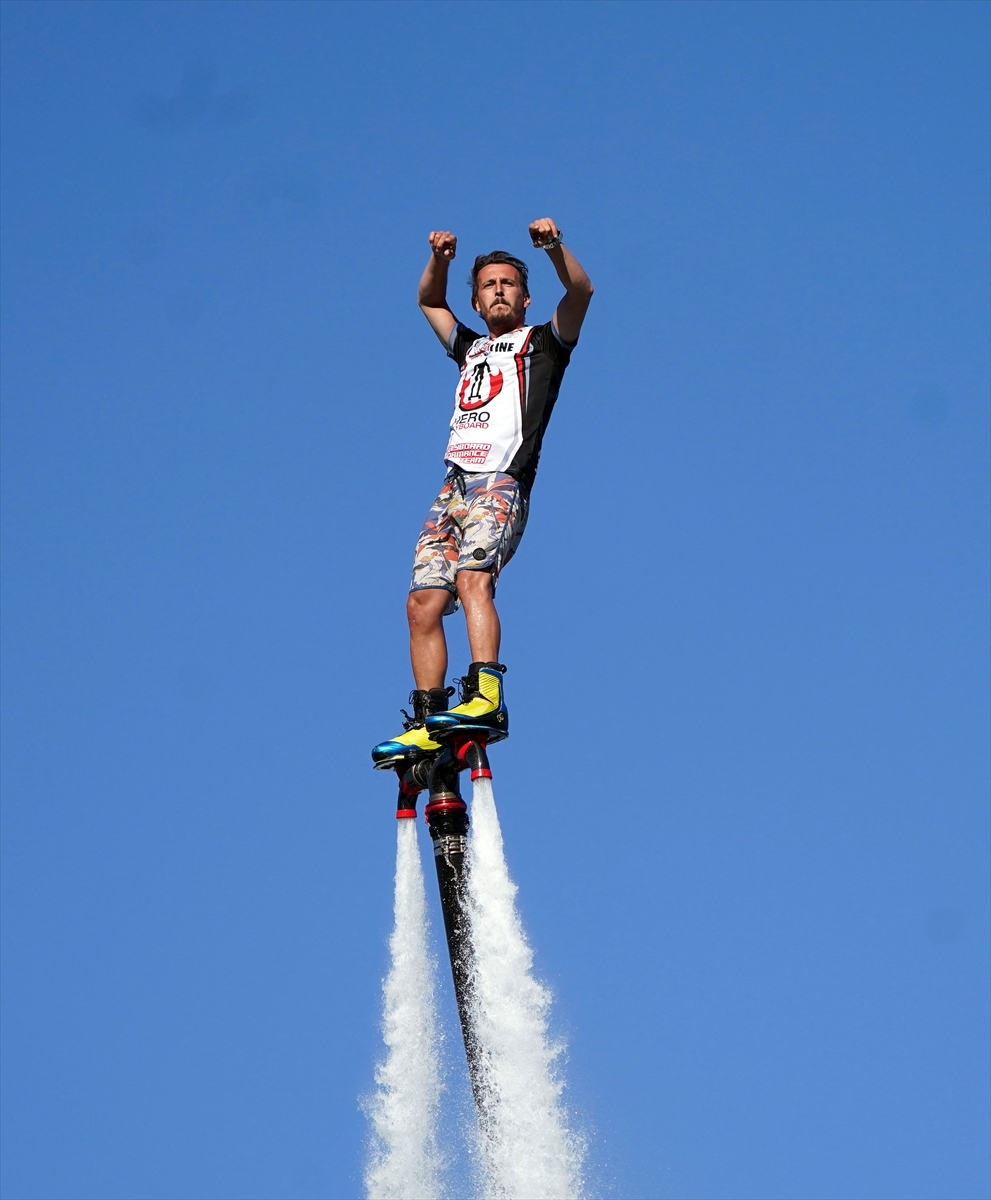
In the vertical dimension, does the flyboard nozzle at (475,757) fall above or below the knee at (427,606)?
below

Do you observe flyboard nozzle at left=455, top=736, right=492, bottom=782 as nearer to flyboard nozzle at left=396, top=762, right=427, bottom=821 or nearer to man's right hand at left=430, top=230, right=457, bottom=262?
flyboard nozzle at left=396, top=762, right=427, bottom=821

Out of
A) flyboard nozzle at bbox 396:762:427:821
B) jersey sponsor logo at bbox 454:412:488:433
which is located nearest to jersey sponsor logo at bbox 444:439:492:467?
jersey sponsor logo at bbox 454:412:488:433

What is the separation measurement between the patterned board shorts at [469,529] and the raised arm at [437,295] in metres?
1.37

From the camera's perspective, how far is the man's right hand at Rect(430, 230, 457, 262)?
53.2 feet

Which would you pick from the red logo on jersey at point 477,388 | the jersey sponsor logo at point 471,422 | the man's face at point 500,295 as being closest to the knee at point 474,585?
the jersey sponsor logo at point 471,422

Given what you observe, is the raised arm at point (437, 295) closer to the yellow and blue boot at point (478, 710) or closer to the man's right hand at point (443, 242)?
the man's right hand at point (443, 242)

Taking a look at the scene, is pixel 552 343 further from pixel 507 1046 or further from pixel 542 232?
pixel 507 1046

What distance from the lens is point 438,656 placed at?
51.0 feet

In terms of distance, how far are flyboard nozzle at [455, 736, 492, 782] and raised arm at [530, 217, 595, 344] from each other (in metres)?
3.34

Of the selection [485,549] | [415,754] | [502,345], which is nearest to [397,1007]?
[415,754]

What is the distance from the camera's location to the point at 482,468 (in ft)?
52.1

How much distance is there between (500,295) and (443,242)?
2.09 ft

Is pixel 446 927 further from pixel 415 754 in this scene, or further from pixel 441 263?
pixel 441 263

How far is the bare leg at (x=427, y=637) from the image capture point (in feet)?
50.9
